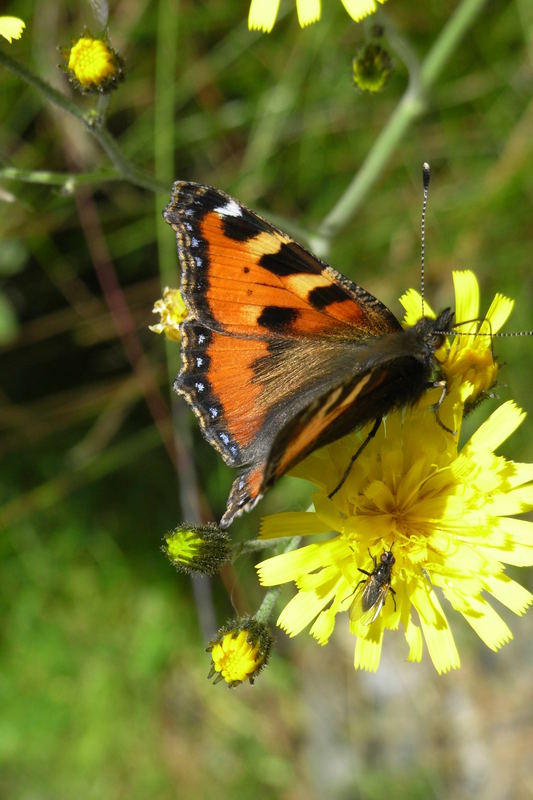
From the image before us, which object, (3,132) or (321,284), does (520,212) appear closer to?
(321,284)

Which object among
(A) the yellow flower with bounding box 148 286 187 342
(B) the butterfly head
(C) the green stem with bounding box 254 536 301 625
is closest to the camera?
(B) the butterfly head

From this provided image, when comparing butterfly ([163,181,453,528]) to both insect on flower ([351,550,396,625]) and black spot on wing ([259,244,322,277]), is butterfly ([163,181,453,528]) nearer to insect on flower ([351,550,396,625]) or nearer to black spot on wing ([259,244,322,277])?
black spot on wing ([259,244,322,277])

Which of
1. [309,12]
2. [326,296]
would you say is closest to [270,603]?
[326,296]

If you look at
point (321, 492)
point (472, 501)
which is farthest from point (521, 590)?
point (321, 492)

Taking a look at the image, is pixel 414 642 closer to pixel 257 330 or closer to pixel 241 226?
pixel 257 330

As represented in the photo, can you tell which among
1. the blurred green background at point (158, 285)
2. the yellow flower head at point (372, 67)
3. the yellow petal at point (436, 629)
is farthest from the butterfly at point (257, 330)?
the blurred green background at point (158, 285)

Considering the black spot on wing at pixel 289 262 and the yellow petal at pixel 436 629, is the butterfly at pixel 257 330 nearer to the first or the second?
the black spot on wing at pixel 289 262

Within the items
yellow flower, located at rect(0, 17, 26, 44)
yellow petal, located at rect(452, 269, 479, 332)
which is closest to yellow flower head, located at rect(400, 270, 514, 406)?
yellow petal, located at rect(452, 269, 479, 332)
